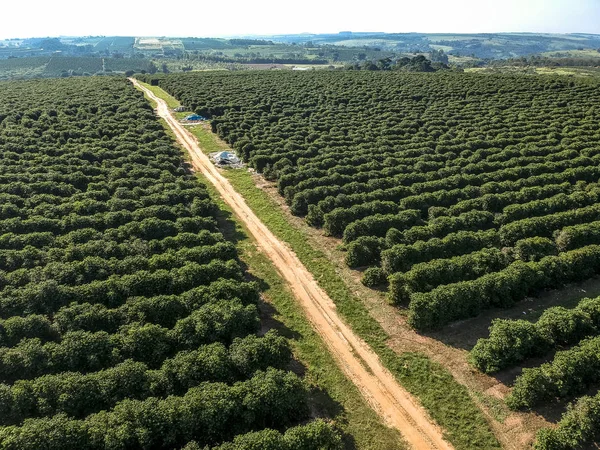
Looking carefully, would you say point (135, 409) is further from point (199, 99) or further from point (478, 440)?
point (199, 99)

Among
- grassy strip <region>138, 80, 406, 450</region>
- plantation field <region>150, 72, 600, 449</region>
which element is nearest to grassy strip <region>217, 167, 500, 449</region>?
plantation field <region>150, 72, 600, 449</region>

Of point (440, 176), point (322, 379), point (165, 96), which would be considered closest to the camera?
point (322, 379)

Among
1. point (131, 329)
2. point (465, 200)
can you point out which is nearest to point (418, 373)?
point (131, 329)

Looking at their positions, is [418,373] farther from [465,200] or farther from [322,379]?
[465,200]

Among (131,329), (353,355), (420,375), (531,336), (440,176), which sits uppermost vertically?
(440,176)

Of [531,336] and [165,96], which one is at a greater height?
[165,96]

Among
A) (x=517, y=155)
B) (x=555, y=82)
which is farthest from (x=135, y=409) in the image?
(x=555, y=82)
